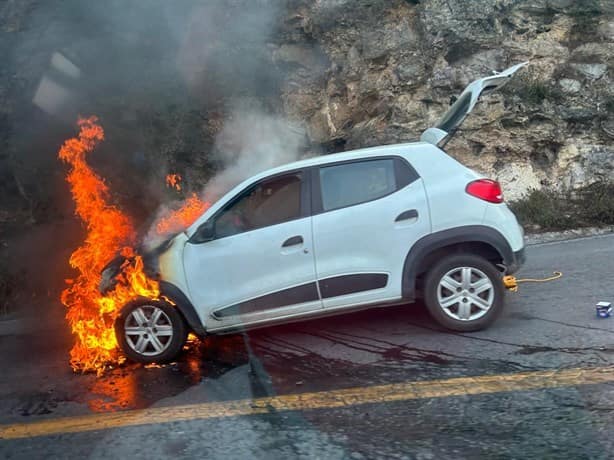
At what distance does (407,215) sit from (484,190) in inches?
26.2

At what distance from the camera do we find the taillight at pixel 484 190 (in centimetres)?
514

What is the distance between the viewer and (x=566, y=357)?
4.47 meters

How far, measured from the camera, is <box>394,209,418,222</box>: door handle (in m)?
5.07

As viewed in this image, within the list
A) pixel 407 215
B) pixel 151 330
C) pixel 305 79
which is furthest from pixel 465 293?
pixel 305 79

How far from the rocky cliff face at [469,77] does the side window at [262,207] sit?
6.85 m

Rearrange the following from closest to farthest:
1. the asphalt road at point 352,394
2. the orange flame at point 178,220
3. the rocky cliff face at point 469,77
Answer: the asphalt road at point 352,394, the orange flame at point 178,220, the rocky cliff face at point 469,77

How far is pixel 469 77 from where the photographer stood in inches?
468

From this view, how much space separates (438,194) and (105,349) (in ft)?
10.3

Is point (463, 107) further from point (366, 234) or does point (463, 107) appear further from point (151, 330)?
point (151, 330)

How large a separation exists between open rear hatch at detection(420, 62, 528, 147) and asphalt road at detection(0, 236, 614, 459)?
5.20 ft

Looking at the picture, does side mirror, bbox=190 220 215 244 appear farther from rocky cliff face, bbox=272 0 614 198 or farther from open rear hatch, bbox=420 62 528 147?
rocky cliff face, bbox=272 0 614 198

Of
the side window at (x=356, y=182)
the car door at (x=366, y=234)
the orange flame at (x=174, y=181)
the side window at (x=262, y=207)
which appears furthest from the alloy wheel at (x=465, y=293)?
the orange flame at (x=174, y=181)

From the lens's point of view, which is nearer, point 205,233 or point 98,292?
point 205,233

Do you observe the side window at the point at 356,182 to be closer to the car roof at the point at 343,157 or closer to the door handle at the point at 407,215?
the car roof at the point at 343,157
